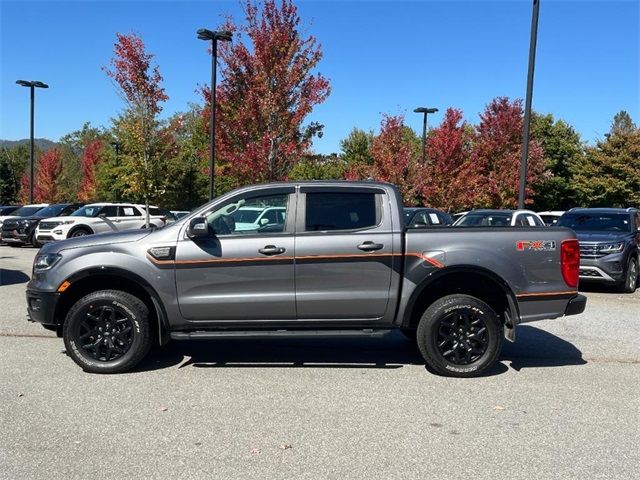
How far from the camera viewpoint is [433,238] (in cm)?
562

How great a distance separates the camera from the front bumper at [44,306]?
5.56 metres

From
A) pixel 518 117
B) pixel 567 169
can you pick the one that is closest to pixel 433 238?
pixel 518 117

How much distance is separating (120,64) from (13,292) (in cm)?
1369

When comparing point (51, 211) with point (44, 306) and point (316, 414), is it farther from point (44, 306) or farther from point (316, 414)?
point (316, 414)

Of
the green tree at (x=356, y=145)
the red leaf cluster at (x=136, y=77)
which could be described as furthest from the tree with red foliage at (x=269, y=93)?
the green tree at (x=356, y=145)

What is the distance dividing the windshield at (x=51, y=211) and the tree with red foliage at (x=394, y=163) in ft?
40.9

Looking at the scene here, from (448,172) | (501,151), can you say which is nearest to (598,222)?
(448,172)

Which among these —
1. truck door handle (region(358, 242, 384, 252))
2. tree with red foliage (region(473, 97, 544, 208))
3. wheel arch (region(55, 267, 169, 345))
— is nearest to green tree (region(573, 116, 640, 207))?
tree with red foliage (region(473, 97, 544, 208))

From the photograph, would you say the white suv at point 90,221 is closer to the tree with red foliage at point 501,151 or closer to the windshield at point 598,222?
the windshield at point 598,222

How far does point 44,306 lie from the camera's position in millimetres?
5586

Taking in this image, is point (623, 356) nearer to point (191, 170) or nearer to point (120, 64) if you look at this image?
point (120, 64)

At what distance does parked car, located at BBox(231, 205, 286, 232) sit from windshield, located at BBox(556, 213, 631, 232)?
8.65 m

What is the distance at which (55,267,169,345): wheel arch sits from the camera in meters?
5.51

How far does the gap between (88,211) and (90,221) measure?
107 centimetres
